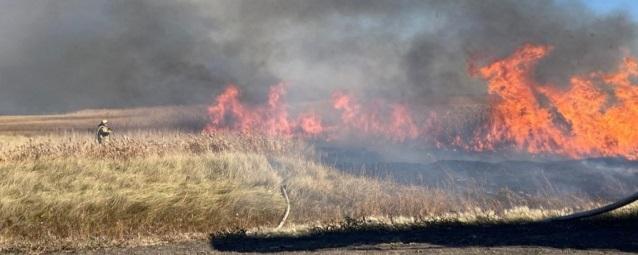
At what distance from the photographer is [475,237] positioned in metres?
8.14

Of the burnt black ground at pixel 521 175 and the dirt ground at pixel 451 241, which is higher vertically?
the burnt black ground at pixel 521 175

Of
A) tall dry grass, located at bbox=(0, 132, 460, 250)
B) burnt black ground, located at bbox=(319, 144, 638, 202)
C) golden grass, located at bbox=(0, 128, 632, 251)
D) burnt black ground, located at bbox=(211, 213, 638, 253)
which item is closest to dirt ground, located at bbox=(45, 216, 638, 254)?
burnt black ground, located at bbox=(211, 213, 638, 253)

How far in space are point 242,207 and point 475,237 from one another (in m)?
5.65

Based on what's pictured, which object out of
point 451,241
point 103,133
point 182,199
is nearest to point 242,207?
point 182,199

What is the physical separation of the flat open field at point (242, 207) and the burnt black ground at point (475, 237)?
26mm

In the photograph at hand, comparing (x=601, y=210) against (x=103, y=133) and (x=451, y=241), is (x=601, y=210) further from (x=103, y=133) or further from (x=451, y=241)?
(x=103, y=133)

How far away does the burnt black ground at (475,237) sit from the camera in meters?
7.48

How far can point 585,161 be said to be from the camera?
16953 millimetres

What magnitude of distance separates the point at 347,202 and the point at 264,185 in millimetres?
2244

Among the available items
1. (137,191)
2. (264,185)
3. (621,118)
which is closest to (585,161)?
(621,118)

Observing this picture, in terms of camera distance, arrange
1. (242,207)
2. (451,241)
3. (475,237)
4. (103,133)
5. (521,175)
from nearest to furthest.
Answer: (451,241), (475,237), (242,207), (521,175), (103,133)

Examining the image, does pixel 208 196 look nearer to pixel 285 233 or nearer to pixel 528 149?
pixel 285 233

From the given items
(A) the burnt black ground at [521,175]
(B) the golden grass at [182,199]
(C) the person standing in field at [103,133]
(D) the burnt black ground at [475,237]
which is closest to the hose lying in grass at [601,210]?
(D) the burnt black ground at [475,237]

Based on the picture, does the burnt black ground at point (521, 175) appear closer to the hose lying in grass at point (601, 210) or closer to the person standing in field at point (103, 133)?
the hose lying in grass at point (601, 210)
